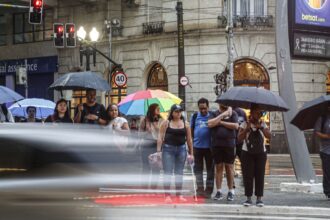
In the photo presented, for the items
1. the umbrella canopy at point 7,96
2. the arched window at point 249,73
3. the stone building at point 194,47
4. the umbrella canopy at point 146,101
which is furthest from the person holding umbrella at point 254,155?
the arched window at point 249,73

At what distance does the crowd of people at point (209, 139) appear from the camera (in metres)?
A: 10.6

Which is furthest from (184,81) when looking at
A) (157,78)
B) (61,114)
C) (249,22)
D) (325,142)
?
(325,142)

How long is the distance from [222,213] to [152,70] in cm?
2515

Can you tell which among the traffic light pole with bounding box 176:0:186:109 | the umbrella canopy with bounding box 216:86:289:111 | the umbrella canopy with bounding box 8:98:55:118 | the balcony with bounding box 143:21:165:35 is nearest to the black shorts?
the umbrella canopy with bounding box 216:86:289:111

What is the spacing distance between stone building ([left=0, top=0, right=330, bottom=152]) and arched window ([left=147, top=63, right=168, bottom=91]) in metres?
0.05

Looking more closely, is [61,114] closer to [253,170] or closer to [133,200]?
[253,170]

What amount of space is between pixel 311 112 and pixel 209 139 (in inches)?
79.5

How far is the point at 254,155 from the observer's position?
10594 millimetres

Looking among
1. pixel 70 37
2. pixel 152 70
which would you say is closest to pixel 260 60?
pixel 152 70

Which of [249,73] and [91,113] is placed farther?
[249,73]

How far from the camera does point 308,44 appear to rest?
14359mm

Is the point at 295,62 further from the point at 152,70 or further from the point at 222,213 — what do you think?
the point at 222,213

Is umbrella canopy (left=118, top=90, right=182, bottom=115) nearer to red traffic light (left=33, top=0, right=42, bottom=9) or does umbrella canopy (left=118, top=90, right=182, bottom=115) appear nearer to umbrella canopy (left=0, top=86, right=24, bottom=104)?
umbrella canopy (left=0, top=86, right=24, bottom=104)

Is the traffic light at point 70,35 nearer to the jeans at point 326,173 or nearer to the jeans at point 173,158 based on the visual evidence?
the jeans at point 173,158
